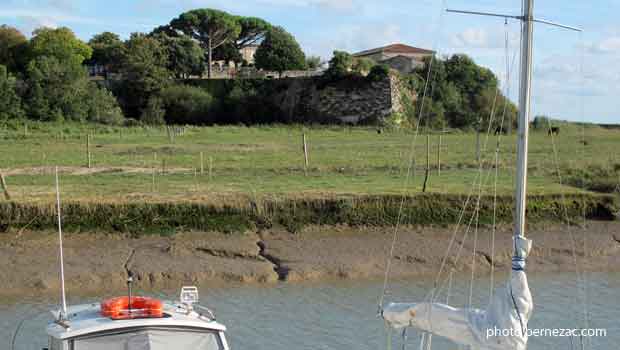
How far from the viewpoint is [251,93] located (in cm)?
A: 6750

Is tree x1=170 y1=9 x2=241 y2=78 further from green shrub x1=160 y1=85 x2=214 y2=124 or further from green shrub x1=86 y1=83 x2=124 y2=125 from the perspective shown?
green shrub x1=86 y1=83 x2=124 y2=125

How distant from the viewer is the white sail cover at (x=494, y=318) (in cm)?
998

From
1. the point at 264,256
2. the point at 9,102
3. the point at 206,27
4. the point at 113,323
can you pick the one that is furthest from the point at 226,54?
the point at 113,323

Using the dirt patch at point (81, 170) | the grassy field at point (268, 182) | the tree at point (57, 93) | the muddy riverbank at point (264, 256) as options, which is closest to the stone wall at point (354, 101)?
the tree at point (57, 93)

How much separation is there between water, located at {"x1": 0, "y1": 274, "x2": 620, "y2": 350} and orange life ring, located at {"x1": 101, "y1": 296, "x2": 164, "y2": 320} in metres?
5.66

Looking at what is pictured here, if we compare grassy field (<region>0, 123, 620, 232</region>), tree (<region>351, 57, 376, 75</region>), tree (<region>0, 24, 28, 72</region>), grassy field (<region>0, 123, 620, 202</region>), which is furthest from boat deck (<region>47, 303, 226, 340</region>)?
tree (<region>0, 24, 28, 72</region>)

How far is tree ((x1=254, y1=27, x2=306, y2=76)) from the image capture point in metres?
78.9

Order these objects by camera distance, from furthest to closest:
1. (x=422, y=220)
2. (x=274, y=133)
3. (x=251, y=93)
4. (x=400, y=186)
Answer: (x=251, y=93) → (x=274, y=133) → (x=400, y=186) → (x=422, y=220)

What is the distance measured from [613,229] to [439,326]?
16.0m

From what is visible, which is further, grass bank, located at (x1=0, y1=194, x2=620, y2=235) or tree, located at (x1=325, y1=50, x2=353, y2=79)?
tree, located at (x1=325, y1=50, x2=353, y2=79)

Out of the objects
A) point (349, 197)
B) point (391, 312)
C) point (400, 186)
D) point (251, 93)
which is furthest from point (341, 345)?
point (251, 93)

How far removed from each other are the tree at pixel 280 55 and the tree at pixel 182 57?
5.92m

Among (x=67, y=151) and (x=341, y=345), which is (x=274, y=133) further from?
(x=341, y=345)

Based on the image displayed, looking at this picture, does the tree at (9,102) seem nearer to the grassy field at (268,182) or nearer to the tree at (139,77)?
the tree at (139,77)
